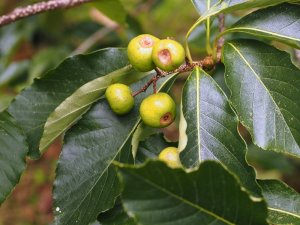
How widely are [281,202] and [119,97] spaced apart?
525 mm

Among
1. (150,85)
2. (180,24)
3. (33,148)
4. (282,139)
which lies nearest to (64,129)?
(33,148)

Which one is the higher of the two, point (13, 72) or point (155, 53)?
point (155, 53)

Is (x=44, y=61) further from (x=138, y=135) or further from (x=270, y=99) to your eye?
(x=270, y=99)

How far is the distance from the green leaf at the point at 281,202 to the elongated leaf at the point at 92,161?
15.4 inches

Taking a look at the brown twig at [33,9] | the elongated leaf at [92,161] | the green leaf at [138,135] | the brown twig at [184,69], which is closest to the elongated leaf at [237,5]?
the brown twig at [184,69]

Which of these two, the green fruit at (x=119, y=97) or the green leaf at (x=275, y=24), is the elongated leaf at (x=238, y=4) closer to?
the green leaf at (x=275, y=24)

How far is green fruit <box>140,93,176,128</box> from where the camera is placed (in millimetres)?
1265

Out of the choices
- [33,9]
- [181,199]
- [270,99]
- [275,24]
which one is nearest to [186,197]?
[181,199]

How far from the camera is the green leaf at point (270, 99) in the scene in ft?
4.30

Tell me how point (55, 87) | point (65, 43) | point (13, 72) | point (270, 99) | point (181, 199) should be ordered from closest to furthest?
point (181, 199)
point (270, 99)
point (55, 87)
point (13, 72)
point (65, 43)

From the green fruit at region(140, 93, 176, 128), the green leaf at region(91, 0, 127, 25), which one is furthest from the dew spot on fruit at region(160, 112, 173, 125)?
the green leaf at region(91, 0, 127, 25)

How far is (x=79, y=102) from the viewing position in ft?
4.71

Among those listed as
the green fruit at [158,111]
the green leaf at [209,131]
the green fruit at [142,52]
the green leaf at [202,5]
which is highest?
the green fruit at [142,52]

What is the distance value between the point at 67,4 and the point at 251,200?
1.07 metres
